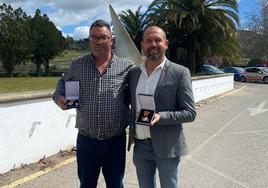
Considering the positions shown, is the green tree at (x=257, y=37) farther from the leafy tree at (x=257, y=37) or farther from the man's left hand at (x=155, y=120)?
the man's left hand at (x=155, y=120)

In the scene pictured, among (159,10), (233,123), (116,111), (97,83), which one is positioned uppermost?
(159,10)

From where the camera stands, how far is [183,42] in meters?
28.3

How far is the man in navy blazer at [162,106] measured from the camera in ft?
11.0

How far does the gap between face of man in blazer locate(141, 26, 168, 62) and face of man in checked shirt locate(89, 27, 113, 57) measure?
39cm

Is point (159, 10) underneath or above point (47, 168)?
above

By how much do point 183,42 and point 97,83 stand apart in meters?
25.1

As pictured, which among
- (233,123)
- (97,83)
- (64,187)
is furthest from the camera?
(233,123)

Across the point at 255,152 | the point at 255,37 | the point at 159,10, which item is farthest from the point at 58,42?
the point at 255,152

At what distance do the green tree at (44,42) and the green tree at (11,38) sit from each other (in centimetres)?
367

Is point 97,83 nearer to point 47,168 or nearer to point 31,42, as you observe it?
point 47,168

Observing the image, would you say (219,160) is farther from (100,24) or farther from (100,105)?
(100,24)

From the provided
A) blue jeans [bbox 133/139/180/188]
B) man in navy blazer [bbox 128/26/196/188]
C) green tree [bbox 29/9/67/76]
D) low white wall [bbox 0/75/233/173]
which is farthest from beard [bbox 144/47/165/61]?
green tree [bbox 29/9/67/76]

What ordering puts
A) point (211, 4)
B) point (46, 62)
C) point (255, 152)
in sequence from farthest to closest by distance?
1. point (46, 62)
2. point (211, 4)
3. point (255, 152)

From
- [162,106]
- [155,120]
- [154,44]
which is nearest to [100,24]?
[154,44]
